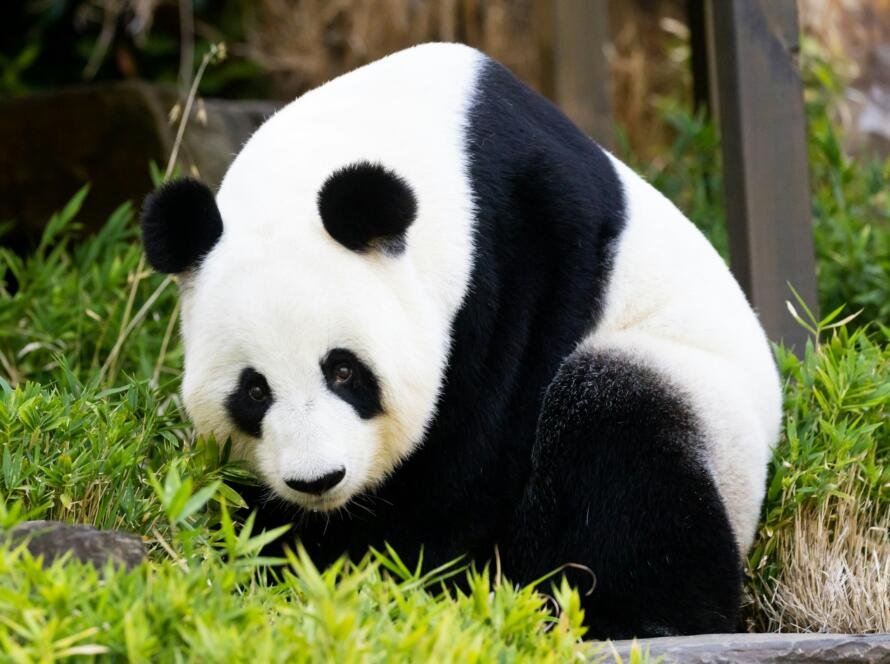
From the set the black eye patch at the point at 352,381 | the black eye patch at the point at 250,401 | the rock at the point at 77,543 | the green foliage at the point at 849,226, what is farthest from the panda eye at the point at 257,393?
the green foliage at the point at 849,226

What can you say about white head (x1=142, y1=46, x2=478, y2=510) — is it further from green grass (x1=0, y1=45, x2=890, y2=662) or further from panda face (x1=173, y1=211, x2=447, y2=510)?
green grass (x1=0, y1=45, x2=890, y2=662)

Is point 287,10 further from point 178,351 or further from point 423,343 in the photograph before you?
point 423,343

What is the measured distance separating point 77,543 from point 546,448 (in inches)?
54.5

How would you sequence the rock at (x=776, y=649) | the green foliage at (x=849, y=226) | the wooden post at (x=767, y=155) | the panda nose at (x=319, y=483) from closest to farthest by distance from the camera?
the rock at (x=776, y=649)
the panda nose at (x=319, y=483)
the wooden post at (x=767, y=155)
the green foliage at (x=849, y=226)

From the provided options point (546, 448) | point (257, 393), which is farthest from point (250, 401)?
point (546, 448)

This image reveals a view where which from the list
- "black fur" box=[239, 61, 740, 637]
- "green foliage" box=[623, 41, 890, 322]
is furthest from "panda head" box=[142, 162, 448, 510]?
"green foliage" box=[623, 41, 890, 322]

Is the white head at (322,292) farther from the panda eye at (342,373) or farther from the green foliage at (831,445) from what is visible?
the green foliage at (831,445)

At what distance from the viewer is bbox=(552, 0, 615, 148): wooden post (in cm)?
623

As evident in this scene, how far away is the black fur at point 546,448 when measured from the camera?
130 inches

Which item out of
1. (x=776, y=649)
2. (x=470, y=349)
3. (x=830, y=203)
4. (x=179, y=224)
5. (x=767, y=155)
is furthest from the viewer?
(x=830, y=203)

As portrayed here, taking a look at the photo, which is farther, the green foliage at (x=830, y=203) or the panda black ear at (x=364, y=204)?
the green foliage at (x=830, y=203)

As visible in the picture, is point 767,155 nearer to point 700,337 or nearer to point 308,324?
point 700,337

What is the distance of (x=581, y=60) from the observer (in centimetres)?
627

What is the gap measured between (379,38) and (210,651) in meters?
7.17
